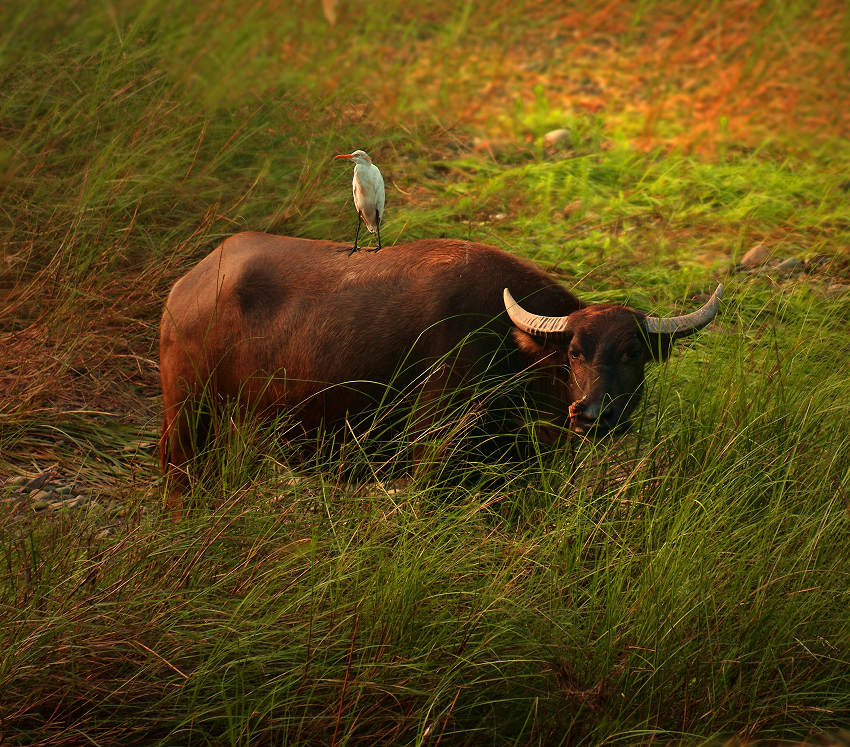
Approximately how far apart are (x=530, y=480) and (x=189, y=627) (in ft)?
4.67

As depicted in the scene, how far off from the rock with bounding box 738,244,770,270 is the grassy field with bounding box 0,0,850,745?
135 mm

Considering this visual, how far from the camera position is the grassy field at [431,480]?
2.59 metres

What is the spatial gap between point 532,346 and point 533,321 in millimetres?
108

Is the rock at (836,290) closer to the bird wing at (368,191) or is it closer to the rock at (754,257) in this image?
the rock at (754,257)

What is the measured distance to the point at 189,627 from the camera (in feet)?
8.81

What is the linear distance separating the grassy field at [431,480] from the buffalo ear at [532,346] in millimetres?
346

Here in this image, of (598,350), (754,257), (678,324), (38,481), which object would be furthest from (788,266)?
(38,481)

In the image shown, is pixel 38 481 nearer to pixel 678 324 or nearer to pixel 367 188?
pixel 367 188

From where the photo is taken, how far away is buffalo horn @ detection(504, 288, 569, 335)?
12.1ft

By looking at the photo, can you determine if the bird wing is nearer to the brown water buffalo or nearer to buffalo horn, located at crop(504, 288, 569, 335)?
the brown water buffalo

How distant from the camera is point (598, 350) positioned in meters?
3.62

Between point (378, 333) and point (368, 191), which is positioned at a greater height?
point (368, 191)

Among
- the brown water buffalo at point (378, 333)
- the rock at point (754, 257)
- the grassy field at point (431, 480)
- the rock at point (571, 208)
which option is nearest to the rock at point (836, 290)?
the grassy field at point (431, 480)

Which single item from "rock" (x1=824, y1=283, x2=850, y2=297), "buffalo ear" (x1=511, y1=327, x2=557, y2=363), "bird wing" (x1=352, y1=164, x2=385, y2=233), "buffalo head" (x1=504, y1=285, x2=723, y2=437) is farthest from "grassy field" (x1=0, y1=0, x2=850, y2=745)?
"bird wing" (x1=352, y1=164, x2=385, y2=233)
